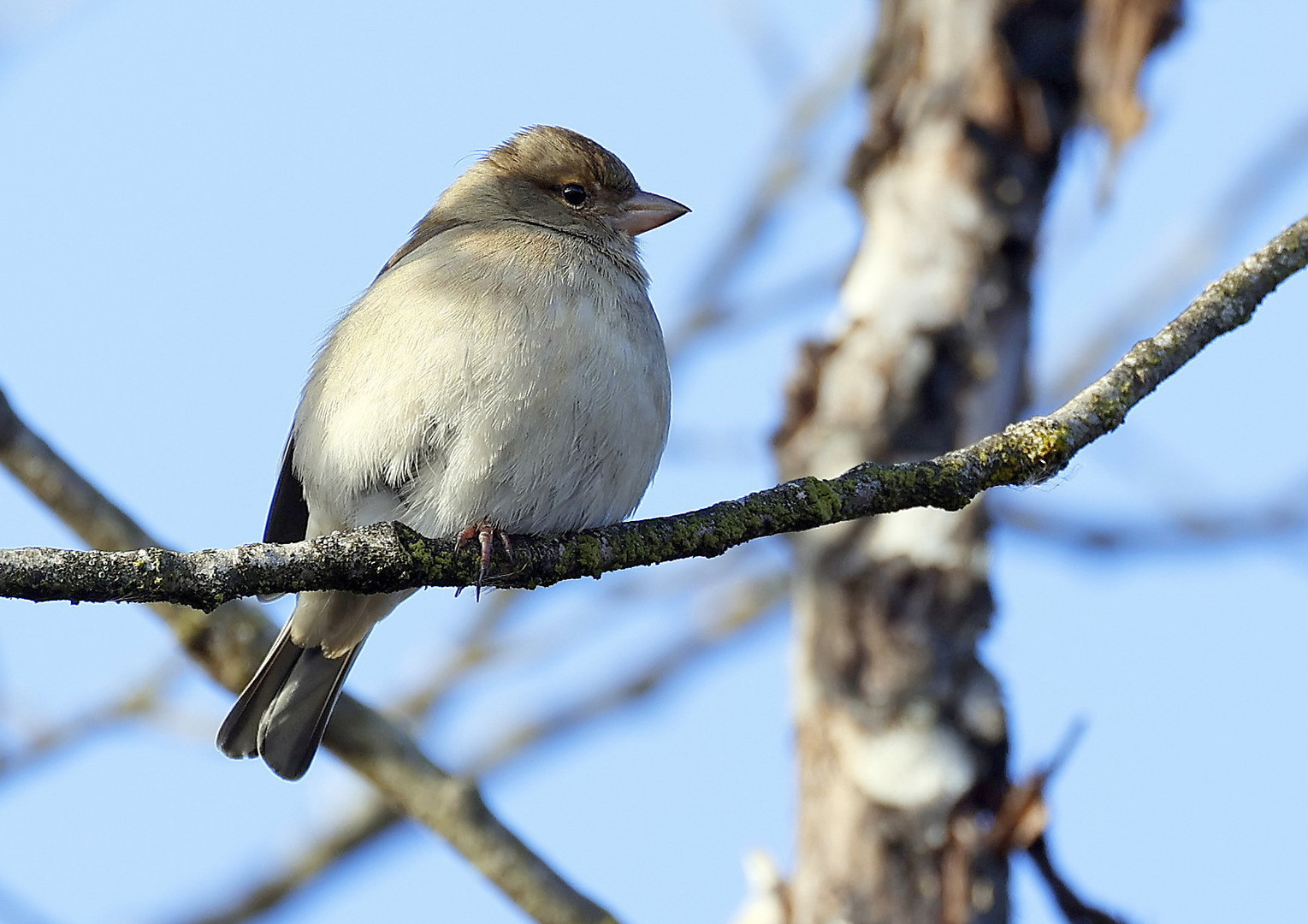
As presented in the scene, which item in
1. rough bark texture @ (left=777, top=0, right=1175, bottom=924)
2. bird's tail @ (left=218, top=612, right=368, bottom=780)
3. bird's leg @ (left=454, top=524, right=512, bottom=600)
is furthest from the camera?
rough bark texture @ (left=777, top=0, right=1175, bottom=924)

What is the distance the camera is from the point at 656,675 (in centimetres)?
848

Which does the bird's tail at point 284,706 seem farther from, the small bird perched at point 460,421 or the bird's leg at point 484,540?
the bird's leg at point 484,540

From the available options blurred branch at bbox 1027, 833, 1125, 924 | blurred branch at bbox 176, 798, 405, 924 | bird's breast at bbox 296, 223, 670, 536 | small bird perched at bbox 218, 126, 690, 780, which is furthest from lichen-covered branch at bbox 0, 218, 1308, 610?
blurred branch at bbox 176, 798, 405, 924

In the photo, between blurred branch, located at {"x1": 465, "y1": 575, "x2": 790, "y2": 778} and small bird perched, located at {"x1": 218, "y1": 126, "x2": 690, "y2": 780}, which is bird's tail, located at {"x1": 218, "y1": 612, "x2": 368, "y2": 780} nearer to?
small bird perched, located at {"x1": 218, "y1": 126, "x2": 690, "y2": 780}

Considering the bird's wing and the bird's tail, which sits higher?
the bird's wing

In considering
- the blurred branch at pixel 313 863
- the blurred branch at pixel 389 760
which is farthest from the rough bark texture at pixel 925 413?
the blurred branch at pixel 313 863

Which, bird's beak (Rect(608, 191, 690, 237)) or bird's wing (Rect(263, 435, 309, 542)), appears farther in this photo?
bird's beak (Rect(608, 191, 690, 237))

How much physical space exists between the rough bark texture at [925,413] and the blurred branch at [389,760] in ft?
3.87

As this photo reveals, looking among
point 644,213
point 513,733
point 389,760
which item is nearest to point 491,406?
point 389,760

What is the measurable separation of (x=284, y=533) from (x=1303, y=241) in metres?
3.33

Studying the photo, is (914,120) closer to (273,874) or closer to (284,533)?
(284,533)

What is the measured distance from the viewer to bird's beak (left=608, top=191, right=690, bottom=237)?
577 centimetres

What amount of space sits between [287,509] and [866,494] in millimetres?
2425

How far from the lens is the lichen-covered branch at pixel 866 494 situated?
3391mm
